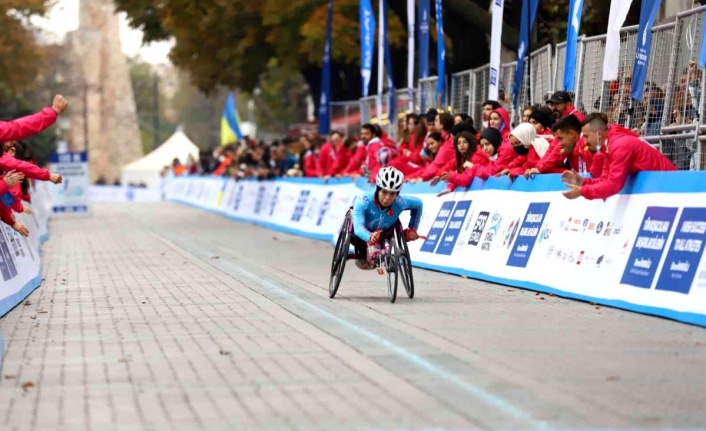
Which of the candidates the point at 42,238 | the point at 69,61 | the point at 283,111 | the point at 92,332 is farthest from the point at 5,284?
the point at 69,61

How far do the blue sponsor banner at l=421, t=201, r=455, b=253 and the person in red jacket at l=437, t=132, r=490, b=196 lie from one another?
0.22 meters

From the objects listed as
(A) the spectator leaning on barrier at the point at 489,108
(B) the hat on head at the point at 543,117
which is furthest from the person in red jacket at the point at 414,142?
(B) the hat on head at the point at 543,117

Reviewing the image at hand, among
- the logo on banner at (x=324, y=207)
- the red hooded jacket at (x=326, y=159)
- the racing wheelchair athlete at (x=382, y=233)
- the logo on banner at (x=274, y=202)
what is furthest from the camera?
the logo on banner at (x=274, y=202)

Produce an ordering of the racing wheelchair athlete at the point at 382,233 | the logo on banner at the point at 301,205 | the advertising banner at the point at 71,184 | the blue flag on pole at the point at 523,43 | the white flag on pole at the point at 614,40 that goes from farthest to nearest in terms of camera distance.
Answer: the advertising banner at the point at 71,184, the logo on banner at the point at 301,205, the blue flag on pole at the point at 523,43, the white flag on pole at the point at 614,40, the racing wheelchair athlete at the point at 382,233

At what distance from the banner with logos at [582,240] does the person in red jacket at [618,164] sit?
0.45ft

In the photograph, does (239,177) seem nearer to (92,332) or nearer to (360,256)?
(360,256)

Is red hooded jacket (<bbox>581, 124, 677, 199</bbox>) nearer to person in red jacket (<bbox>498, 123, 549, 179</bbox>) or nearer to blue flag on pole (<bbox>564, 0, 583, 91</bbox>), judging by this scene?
person in red jacket (<bbox>498, 123, 549, 179</bbox>)

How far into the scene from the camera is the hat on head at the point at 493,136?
20.3 metres

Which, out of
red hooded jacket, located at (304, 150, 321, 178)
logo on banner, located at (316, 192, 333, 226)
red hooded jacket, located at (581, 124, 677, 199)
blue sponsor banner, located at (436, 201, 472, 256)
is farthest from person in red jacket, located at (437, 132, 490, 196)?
red hooded jacket, located at (304, 150, 321, 178)

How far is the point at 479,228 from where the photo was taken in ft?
63.4

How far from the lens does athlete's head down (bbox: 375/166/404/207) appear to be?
622 inches

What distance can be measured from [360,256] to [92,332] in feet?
13.1

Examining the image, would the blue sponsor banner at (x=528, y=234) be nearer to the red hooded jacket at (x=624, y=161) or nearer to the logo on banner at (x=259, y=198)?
the red hooded jacket at (x=624, y=161)

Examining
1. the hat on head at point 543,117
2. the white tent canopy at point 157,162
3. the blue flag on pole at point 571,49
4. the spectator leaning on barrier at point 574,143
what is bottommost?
the white tent canopy at point 157,162
